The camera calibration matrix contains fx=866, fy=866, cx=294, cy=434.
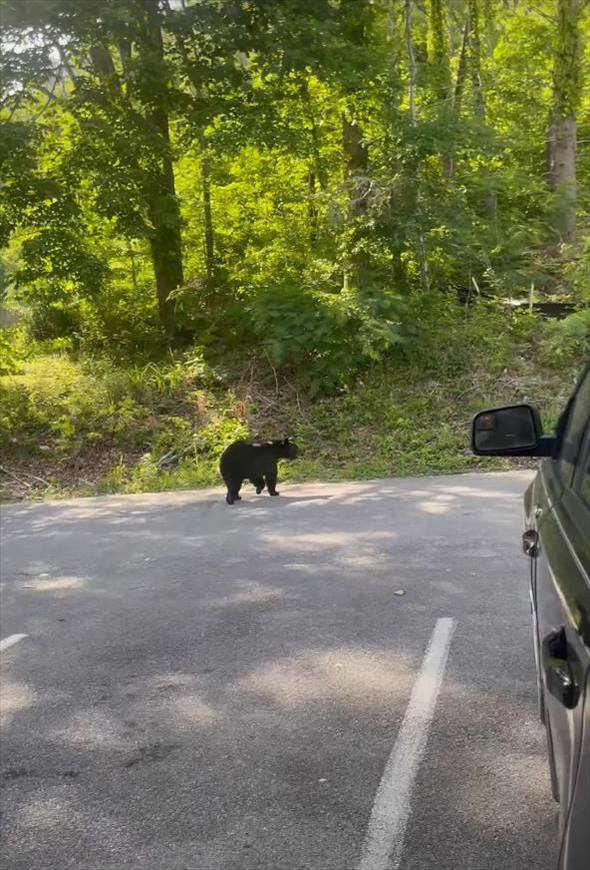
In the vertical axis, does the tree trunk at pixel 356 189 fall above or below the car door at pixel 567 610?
above

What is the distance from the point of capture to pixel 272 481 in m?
11.2

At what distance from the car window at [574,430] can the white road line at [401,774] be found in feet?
4.82

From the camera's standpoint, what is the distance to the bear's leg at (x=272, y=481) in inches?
438

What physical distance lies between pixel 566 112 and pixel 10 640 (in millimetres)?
16078

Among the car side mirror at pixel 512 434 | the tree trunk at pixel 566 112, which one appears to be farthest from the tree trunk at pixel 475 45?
the car side mirror at pixel 512 434

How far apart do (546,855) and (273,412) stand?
12.7m

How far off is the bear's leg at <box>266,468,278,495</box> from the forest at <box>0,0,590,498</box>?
1.67 metres

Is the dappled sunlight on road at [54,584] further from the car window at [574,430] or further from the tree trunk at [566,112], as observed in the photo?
the tree trunk at [566,112]

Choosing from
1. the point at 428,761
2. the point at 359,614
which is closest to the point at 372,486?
the point at 359,614

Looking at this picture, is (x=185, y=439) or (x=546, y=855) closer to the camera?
(x=546, y=855)

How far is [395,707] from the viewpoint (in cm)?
432

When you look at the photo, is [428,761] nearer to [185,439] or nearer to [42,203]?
[185,439]

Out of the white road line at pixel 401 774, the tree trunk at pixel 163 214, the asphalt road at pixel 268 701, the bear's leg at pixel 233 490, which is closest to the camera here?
the white road line at pixel 401 774

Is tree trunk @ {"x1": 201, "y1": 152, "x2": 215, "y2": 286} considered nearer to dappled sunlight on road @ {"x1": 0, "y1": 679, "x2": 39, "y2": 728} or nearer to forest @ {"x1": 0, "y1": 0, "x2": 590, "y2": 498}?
forest @ {"x1": 0, "y1": 0, "x2": 590, "y2": 498}
